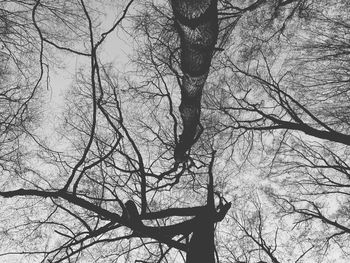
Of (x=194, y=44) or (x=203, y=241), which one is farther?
(x=194, y=44)

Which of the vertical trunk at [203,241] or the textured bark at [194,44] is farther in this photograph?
the textured bark at [194,44]

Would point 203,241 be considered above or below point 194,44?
below

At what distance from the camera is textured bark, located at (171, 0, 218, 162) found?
3141 millimetres

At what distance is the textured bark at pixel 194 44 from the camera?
3.14 metres

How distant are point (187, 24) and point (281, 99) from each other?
246 cm

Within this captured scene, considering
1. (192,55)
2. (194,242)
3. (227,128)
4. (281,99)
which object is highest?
(227,128)

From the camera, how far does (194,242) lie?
3.00 meters

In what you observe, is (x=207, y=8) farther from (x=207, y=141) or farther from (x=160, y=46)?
(x=207, y=141)

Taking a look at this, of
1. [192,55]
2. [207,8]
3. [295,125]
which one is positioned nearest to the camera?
[207,8]

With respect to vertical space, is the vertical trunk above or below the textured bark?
below

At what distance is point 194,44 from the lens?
138 inches

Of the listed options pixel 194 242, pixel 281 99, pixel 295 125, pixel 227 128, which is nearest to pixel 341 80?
pixel 281 99

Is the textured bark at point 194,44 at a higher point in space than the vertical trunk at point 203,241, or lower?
higher

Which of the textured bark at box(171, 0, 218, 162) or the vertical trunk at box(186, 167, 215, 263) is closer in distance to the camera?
the vertical trunk at box(186, 167, 215, 263)
